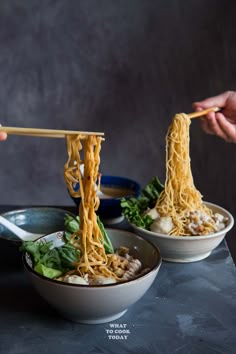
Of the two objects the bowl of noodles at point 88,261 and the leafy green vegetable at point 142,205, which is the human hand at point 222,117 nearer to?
the leafy green vegetable at point 142,205

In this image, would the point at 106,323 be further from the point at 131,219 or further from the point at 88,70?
the point at 88,70

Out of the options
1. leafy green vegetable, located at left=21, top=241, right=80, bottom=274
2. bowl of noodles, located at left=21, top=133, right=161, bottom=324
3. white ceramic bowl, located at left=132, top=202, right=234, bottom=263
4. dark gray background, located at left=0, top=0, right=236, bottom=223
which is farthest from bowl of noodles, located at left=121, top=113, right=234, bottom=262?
dark gray background, located at left=0, top=0, right=236, bottom=223

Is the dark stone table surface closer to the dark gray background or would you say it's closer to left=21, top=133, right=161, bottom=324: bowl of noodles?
left=21, top=133, right=161, bottom=324: bowl of noodles

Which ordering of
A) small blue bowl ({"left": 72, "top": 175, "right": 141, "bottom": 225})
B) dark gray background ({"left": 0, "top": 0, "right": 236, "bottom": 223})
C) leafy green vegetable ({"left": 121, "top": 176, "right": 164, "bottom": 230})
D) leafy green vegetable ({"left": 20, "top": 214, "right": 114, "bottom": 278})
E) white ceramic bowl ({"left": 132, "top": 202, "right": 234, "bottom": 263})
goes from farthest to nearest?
dark gray background ({"left": 0, "top": 0, "right": 236, "bottom": 223}) < small blue bowl ({"left": 72, "top": 175, "right": 141, "bottom": 225}) < leafy green vegetable ({"left": 121, "top": 176, "right": 164, "bottom": 230}) < white ceramic bowl ({"left": 132, "top": 202, "right": 234, "bottom": 263}) < leafy green vegetable ({"left": 20, "top": 214, "right": 114, "bottom": 278})

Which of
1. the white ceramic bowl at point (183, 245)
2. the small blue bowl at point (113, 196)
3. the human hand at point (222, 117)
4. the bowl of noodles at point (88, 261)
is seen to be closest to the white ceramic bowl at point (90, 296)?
the bowl of noodles at point (88, 261)

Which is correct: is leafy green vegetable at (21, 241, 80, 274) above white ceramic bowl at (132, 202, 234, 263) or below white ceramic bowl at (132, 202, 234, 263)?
above

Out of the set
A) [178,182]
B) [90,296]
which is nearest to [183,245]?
[178,182]

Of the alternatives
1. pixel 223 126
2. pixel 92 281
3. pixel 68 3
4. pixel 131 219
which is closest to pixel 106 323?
pixel 92 281
